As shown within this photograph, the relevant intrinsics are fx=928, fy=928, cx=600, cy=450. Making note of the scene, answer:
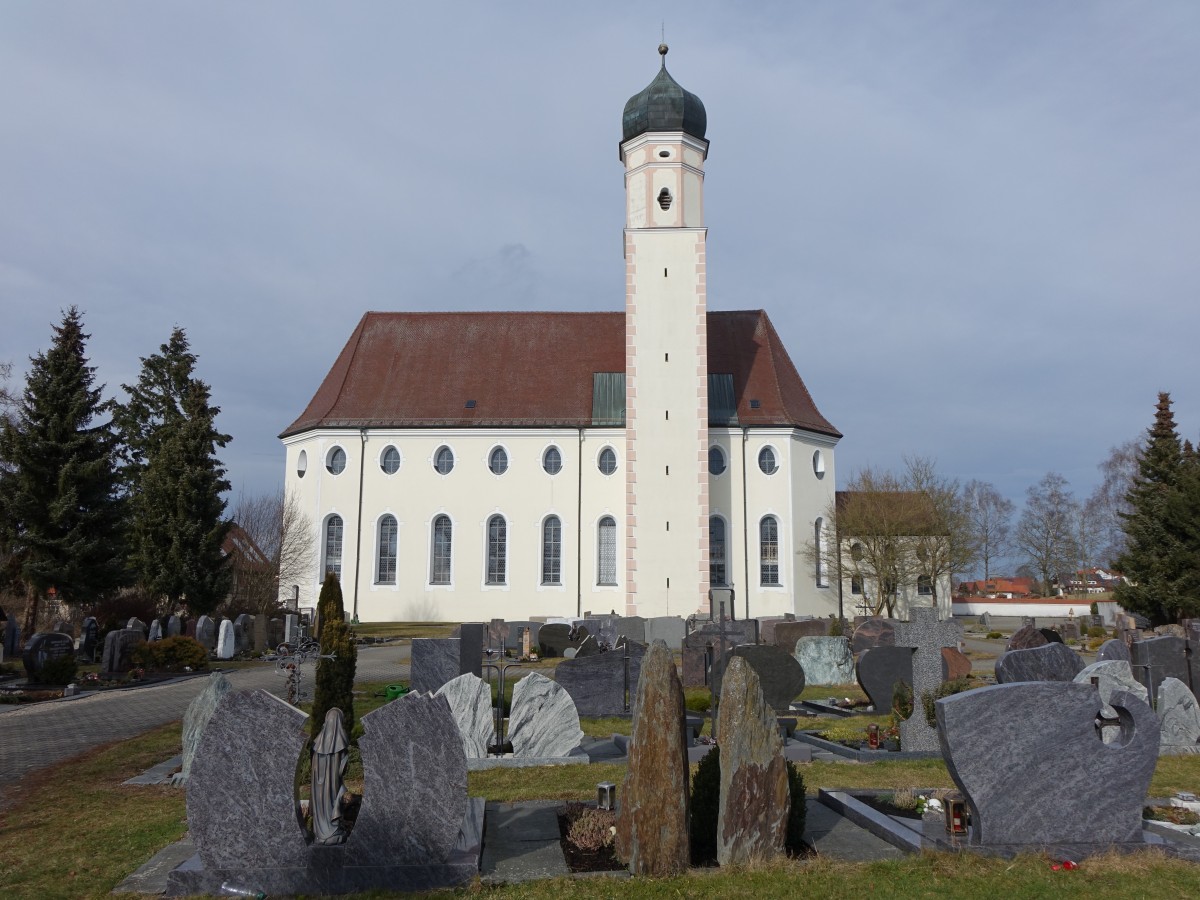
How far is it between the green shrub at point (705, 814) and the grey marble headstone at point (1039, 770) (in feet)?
5.22

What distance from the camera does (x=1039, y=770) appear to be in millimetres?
6258

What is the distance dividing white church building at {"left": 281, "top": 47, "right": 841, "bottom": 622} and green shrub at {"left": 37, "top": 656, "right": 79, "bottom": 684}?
15693 mm

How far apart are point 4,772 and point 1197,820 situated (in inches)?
439

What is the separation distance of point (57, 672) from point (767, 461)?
77.6 ft

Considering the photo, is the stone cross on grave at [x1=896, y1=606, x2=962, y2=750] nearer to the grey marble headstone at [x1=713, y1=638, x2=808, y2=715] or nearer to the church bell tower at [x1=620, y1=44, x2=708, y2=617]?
the grey marble headstone at [x1=713, y1=638, x2=808, y2=715]

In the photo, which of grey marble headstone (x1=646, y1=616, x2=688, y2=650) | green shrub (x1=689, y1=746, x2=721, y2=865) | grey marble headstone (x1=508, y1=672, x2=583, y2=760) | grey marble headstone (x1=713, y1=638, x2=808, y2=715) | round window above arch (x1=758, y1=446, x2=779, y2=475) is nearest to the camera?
green shrub (x1=689, y1=746, x2=721, y2=865)

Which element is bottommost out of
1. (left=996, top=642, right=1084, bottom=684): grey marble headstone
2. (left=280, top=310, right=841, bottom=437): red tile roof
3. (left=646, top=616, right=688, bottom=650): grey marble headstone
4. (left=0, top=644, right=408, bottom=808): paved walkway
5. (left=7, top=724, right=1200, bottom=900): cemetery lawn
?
(left=7, top=724, right=1200, bottom=900): cemetery lawn

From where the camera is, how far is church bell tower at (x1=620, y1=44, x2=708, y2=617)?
3142 centimetres

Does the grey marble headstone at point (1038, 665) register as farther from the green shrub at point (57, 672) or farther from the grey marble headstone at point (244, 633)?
the grey marble headstone at point (244, 633)

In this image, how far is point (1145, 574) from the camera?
97.7 feet

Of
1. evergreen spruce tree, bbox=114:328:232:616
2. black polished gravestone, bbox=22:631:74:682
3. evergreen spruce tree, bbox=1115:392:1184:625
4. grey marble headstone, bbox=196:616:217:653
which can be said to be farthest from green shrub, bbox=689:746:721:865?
evergreen spruce tree, bbox=1115:392:1184:625

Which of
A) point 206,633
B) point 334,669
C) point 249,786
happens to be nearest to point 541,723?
point 334,669

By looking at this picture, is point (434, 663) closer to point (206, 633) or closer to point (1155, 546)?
point (206, 633)

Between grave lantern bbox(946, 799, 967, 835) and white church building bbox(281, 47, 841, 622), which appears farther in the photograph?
white church building bbox(281, 47, 841, 622)
